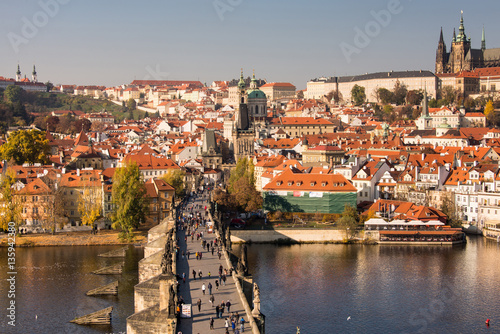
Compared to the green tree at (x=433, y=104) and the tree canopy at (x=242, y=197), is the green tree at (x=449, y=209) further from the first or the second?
the green tree at (x=433, y=104)

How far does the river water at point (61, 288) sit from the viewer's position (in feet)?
79.9

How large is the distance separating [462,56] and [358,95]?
17855 mm

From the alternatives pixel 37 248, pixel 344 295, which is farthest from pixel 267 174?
pixel 344 295

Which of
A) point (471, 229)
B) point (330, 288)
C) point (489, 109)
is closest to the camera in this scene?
point (330, 288)

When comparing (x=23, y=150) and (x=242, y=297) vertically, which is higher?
(x=23, y=150)

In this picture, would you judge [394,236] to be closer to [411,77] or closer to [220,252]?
[220,252]

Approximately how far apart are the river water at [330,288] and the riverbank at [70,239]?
0.82 meters

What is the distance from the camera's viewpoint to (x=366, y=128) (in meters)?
96.8

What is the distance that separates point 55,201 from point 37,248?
3672 mm

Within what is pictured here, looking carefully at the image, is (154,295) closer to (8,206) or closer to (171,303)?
(171,303)

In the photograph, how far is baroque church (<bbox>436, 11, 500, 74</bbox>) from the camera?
4717 inches

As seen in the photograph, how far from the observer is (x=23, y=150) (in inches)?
2264

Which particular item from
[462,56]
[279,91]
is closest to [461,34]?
[462,56]

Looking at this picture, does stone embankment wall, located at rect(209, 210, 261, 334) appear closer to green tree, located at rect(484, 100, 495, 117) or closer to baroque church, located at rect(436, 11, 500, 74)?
A: green tree, located at rect(484, 100, 495, 117)
